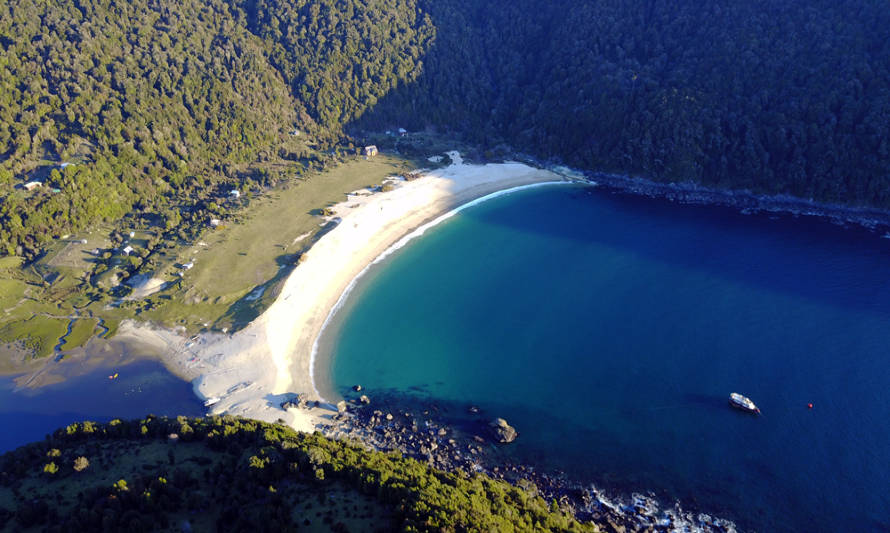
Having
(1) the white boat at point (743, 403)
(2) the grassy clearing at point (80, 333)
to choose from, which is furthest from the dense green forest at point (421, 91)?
(1) the white boat at point (743, 403)

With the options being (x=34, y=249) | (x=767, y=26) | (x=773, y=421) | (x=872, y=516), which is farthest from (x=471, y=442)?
(x=767, y=26)

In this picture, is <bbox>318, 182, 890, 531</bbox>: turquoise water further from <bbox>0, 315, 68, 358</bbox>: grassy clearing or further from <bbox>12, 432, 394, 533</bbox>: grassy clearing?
<bbox>0, 315, 68, 358</bbox>: grassy clearing

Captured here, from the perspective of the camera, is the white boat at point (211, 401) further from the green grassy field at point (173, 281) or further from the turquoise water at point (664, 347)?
the green grassy field at point (173, 281)

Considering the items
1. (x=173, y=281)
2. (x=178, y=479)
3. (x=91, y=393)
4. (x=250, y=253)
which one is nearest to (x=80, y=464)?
(x=178, y=479)

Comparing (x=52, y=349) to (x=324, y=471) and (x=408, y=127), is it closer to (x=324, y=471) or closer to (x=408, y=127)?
(x=324, y=471)

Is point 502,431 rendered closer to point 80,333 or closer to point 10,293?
point 80,333

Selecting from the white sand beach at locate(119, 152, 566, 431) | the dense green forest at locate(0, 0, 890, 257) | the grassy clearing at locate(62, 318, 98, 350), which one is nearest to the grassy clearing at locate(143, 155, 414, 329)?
the white sand beach at locate(119, 152, 566, 431)
